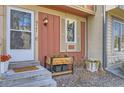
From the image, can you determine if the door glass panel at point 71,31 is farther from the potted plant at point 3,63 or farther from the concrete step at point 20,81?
the potted plant at point 3,63

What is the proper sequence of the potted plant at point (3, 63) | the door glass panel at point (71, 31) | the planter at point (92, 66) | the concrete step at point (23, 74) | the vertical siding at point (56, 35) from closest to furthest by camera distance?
the concrete step at point (23, 74) < the potted plant at point (3, 63) < the vertical siding at point (56, 35) < the planter at point (92, 66) < the door glass panel at point (71, 31)

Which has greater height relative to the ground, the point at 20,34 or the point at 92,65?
the point at 20,34

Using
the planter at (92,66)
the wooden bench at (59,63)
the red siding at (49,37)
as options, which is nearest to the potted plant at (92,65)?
the planter at (92,66)

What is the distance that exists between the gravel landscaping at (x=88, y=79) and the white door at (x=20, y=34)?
1454mm

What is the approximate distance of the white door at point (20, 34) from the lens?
6332 mm

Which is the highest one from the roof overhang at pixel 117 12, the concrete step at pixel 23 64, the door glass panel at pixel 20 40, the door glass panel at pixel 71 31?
the roof overhang at pixel 117 12

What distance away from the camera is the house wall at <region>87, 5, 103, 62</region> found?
8859 millimetres

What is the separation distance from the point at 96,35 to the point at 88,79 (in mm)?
2720

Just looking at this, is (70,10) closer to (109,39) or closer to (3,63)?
(109,39)

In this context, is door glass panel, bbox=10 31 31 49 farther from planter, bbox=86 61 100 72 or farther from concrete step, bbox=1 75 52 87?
planter, bbox=86 61 100 72

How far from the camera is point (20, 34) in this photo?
6652mm

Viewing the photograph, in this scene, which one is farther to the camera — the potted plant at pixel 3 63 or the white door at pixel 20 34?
the white door at pixel 20 34

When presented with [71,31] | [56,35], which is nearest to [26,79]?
[56,35]
